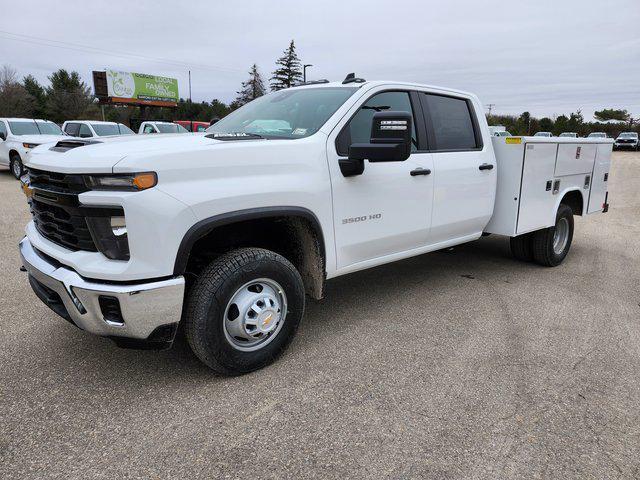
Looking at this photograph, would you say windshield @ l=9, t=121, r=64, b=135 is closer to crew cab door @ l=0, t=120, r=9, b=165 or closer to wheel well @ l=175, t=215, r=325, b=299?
crew cab door @ l=0, t=120, r=9, b=165

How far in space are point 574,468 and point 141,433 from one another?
217 centimetres

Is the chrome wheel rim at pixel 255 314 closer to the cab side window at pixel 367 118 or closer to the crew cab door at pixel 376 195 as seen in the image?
the crew cab door at pixel 376 195

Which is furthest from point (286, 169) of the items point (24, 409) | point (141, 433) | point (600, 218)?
point (600, 218)

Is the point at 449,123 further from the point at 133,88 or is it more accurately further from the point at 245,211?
the point at 133,88

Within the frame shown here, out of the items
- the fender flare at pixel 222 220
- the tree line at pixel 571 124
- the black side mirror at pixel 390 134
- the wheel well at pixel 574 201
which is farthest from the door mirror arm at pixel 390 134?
the tree line at pixel 571 124

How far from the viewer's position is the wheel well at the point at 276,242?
121 inches

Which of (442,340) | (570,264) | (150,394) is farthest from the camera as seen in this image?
(570,264)

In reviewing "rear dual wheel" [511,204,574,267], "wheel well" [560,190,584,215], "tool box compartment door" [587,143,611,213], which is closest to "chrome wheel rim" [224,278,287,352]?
"rear dual wheel" [511,204,574,267]

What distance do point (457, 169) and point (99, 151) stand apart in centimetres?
300

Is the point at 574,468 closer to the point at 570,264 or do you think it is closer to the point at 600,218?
the point at 570,264

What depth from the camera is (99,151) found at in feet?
8.74

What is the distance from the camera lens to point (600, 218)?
9.59m

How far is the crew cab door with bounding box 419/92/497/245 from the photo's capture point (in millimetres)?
4242

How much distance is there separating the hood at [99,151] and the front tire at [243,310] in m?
0.71
